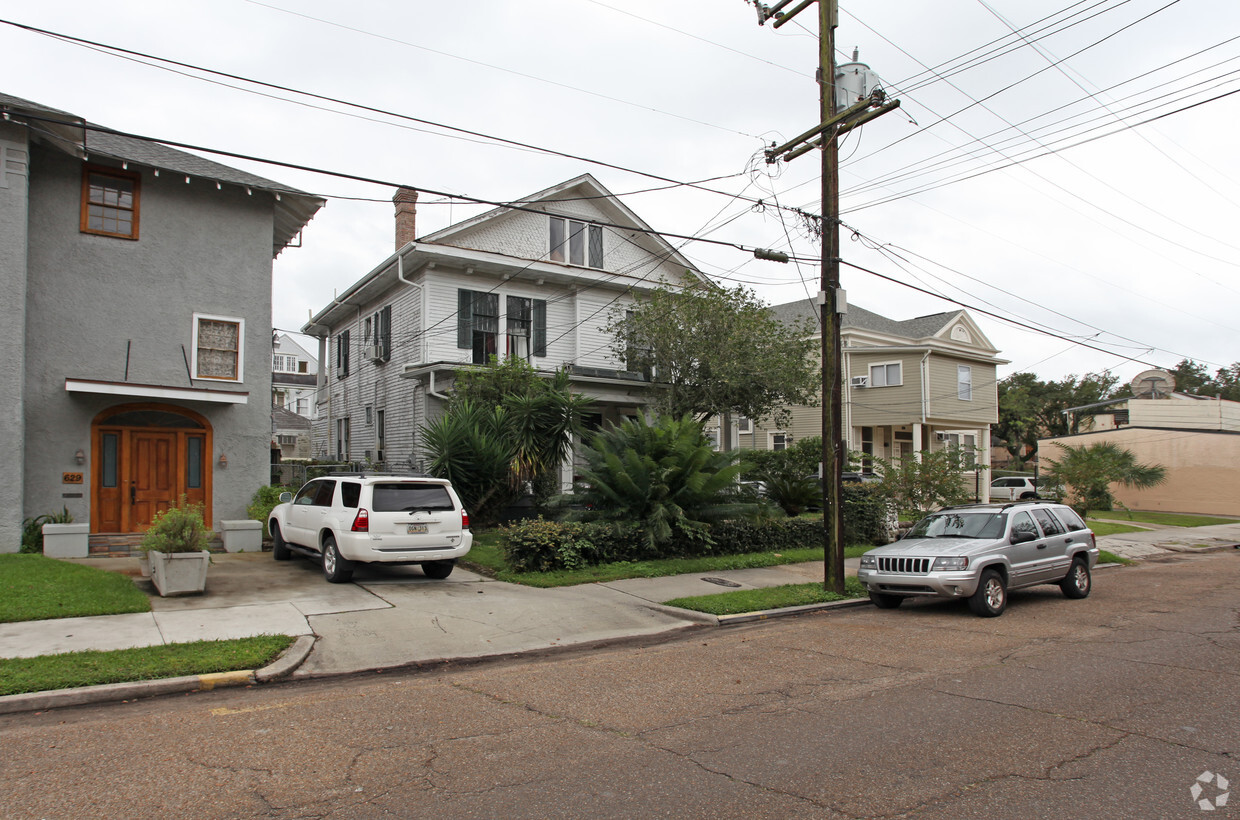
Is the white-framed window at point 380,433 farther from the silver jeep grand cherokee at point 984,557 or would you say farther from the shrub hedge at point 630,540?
the silver jeep grand cherokee at point 984,557

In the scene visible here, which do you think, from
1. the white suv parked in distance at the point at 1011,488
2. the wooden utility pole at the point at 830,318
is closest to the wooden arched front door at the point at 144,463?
the wooden utility pole at the point at 830,318

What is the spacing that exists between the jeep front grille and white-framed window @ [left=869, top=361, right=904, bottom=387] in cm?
2431

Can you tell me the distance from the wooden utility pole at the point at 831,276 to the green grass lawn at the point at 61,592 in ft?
30.9

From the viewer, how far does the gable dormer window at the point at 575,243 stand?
2273cm

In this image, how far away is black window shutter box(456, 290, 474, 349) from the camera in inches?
830

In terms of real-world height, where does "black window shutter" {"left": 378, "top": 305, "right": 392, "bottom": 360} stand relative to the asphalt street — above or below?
above

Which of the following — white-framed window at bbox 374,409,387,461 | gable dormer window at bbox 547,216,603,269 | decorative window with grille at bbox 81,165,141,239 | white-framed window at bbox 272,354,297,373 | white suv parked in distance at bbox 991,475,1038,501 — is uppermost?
white-framed window at bbox 272,354,297,373

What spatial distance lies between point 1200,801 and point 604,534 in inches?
395

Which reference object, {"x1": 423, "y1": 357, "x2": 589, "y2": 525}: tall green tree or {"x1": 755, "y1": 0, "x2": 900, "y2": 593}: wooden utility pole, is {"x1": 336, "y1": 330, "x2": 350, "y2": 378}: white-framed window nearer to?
{"x1": 423, "y1": 357, "x2": 589, "y2": 525}: tall green tree

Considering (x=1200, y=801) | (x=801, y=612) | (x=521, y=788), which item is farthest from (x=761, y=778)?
(x=801, y=612)

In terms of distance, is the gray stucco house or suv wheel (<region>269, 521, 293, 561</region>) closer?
the gray stucco house

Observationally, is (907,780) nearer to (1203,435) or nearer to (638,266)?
(638,266)

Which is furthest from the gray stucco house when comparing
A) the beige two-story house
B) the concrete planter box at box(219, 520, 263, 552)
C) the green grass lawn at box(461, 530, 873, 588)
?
the beige two-story house

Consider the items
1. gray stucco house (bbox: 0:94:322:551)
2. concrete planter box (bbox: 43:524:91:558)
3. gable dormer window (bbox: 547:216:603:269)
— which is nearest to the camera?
concrete planter box (bbox: 43:524:91:558)
